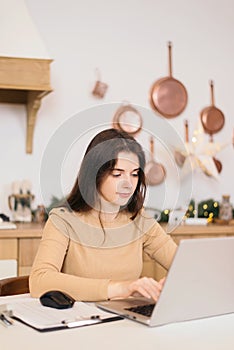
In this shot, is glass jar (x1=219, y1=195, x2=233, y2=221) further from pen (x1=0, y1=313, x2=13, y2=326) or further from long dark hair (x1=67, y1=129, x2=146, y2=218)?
pen (x1=0, y1=313, x2=13, y2=326)

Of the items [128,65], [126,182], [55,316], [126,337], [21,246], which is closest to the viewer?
[126,337]

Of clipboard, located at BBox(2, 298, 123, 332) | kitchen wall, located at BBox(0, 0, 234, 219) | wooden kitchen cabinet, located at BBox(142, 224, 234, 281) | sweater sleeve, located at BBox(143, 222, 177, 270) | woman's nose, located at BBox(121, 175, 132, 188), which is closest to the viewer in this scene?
clipboard, located at BBox(2, 298, 123, 332)

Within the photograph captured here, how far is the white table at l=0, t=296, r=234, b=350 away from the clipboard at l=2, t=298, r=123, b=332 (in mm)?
18

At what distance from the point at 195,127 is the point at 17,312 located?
2392 mm

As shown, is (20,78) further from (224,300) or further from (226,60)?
(224,300)

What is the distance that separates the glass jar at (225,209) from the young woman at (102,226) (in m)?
1.45

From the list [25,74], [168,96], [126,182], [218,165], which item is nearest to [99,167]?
[126,182]

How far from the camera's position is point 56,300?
141cm

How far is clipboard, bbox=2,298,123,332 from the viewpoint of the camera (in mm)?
1269

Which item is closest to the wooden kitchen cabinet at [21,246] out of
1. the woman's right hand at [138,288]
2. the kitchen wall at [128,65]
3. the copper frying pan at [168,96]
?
the kitchen wall at [128,65]

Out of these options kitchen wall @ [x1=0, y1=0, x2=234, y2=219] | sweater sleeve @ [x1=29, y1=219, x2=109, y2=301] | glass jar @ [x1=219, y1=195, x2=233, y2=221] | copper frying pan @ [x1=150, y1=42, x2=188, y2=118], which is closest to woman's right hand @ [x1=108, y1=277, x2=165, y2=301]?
sweater sleeve @ [x1=29, y1=219, x2=109, y2=301]

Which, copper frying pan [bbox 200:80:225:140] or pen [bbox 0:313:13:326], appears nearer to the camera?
pen [bbox 0:313:13:326]

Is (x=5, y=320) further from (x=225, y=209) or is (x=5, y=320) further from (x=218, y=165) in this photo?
(x=218, y=165)

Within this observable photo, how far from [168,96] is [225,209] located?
75cm
